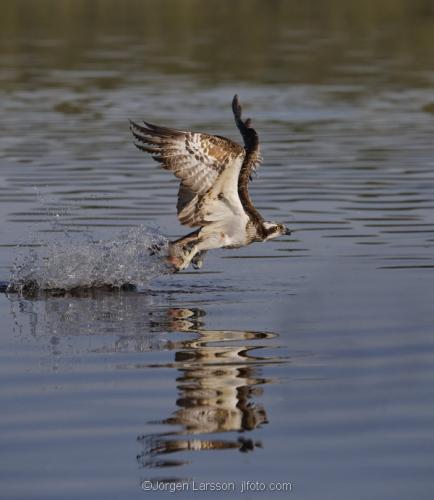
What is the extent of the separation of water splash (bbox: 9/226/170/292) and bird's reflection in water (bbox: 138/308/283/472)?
51.3 inches

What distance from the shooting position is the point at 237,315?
33.9 feet

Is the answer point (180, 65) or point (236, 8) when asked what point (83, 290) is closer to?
point (180, 65)

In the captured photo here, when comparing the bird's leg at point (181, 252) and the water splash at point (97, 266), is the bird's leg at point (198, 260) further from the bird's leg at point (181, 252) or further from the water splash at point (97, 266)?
the water splash at point (97, 266)

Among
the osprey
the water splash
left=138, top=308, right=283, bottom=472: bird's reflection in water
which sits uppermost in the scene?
the osprey

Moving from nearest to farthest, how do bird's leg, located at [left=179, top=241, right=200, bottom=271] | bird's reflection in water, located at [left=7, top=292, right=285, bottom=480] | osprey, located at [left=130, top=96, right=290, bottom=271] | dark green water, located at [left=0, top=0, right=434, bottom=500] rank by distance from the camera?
dark green water, located at [left=0, top=0, right=434, bottom=500] < bird's reflection in water, located at [left=7, top=292, right=285, bottom=480] < osprey, located at [left=130, top=96, right=290, bottom=271] < bird's leg, located at [left=179, top=241, right=200, bottom=271]

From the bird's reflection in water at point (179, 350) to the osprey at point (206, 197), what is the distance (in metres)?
0.63

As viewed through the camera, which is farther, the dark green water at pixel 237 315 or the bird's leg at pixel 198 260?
the bird's leg at pixel 198 260

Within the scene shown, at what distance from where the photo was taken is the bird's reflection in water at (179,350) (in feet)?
24.0

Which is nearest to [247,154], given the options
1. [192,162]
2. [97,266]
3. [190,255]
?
[192,162]

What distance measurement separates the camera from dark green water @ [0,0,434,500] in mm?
6977

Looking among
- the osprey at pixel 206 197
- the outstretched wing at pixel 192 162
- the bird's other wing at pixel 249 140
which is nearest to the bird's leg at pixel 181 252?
the osprey at pixel 206 197

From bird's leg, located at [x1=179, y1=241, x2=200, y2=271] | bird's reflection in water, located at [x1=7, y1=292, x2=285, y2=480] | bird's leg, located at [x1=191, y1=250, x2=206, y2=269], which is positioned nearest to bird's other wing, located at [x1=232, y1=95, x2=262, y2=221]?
bird's leg, located at [x1=179, y1=241, x2=200, y2=271]

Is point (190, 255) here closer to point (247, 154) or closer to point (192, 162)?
point (192, 162)

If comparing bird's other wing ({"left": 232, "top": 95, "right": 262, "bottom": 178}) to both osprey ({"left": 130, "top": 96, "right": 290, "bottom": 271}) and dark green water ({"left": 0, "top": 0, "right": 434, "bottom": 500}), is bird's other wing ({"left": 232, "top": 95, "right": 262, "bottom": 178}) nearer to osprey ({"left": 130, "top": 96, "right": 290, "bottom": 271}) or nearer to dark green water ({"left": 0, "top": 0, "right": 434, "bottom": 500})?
osprey ({"left": 130, "top": 96, "right": 290, "bottom": 271})
